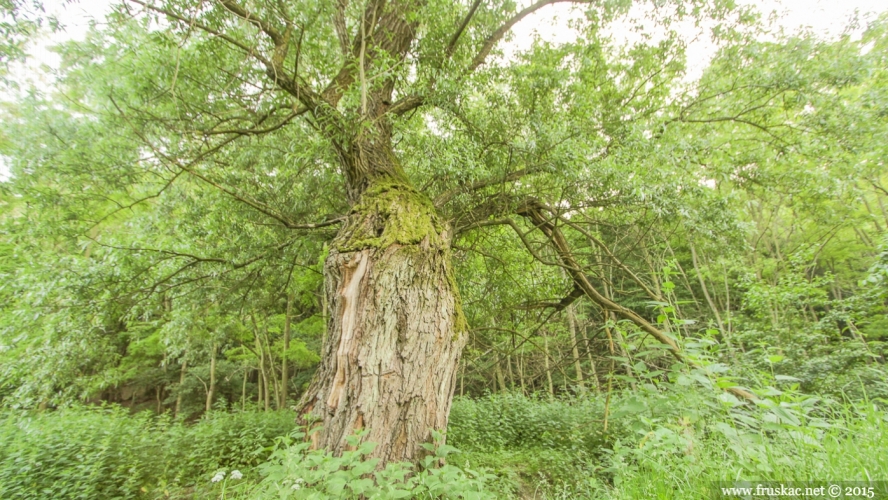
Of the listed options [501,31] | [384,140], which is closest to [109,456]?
[384,140]

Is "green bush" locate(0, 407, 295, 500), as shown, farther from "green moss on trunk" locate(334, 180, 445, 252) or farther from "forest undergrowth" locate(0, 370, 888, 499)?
"green moss on trunk" locate(334, 180, 445, 252)

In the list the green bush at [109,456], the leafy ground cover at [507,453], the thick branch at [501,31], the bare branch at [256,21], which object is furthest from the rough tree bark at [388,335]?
the thick branch at [501,31]

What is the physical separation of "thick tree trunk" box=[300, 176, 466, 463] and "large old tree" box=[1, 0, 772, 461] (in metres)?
0.01

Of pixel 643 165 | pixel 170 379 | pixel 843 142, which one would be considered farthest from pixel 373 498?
pixel 170 379

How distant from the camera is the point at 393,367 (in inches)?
97.2

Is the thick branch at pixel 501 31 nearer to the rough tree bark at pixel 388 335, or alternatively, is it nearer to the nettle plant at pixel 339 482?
the rough tree bark at pixel 388 335

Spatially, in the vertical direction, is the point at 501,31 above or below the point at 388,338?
above

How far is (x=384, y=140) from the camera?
4.14 m

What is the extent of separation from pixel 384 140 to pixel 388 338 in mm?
2543

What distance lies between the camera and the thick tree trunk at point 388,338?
91.0 inches

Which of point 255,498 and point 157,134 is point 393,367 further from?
point 157,134

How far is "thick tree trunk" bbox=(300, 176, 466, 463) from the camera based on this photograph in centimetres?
231

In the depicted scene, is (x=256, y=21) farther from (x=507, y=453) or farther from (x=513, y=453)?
(x=513, y=453)

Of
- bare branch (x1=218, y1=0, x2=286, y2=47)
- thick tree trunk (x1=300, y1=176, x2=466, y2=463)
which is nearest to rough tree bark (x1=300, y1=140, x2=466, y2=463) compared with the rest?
thick tree trunk (x1=300, y1=176, x2=466, y2=463)
